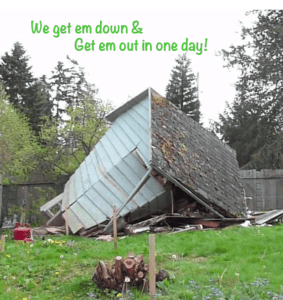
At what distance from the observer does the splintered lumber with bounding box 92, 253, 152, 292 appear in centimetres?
505

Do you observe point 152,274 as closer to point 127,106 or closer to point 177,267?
point 177,267

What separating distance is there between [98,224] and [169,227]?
1884mm

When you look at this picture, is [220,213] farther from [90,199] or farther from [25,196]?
[25,196]

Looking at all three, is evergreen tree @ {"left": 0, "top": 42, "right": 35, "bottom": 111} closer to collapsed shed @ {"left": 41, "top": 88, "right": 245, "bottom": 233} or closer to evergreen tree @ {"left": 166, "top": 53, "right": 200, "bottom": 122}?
evergreen tree @ {"left": 166, "top": 53, "right": 200, "bottom": 122}

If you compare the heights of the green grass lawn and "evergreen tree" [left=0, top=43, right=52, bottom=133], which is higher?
"evergreen tree" [left=0, top=43, right=52, bottom=133]

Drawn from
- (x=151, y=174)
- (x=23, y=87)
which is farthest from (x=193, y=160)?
(x=23, y=87)

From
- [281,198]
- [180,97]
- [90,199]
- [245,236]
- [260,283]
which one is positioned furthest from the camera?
[180,97]

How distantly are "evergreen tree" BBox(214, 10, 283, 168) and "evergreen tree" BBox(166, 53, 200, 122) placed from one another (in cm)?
785

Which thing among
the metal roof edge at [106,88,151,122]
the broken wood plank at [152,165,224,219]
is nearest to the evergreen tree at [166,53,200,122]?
the metal roof edge at [106,88,151,122]

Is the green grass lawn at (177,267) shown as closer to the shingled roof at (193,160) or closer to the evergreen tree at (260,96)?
the shingled roof at (193,160)

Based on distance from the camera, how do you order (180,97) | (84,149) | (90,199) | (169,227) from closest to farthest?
1. (169,227)
2. (90,199)
3. (84,149)
4. (180,97)

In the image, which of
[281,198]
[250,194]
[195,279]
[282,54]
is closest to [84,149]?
[250,194]

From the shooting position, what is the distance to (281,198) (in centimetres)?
1869

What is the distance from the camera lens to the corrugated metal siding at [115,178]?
11148 mm
